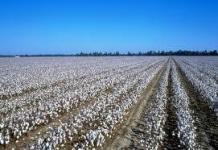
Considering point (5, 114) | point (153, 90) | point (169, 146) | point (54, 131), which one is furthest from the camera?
point (153, 90)

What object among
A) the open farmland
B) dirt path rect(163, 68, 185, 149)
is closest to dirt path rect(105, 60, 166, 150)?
the open farmland

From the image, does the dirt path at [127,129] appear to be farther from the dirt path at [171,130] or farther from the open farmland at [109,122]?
the dirt path at [171,130]

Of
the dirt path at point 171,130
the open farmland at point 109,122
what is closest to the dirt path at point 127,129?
the open farmland at point 109,122

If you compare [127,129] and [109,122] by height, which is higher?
[109,122]

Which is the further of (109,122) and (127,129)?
(109,122)

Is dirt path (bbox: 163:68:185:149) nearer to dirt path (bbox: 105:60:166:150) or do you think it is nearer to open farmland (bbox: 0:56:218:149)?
open farmland (bbox: 0:56:218:149)

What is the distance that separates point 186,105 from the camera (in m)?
16.3

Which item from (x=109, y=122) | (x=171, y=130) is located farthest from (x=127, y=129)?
(x=171, y=130)

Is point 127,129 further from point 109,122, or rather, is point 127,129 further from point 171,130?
point 171,130

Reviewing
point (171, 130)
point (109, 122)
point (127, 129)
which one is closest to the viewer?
point (171, 130)

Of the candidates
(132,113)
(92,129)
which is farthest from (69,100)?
(92,129)

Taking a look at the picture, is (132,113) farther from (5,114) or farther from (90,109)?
(5,114)

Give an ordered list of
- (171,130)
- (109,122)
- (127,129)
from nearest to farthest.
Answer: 1. (171,130)
2. (127,129)
3. (109,122)

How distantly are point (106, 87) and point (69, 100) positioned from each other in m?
6.72
